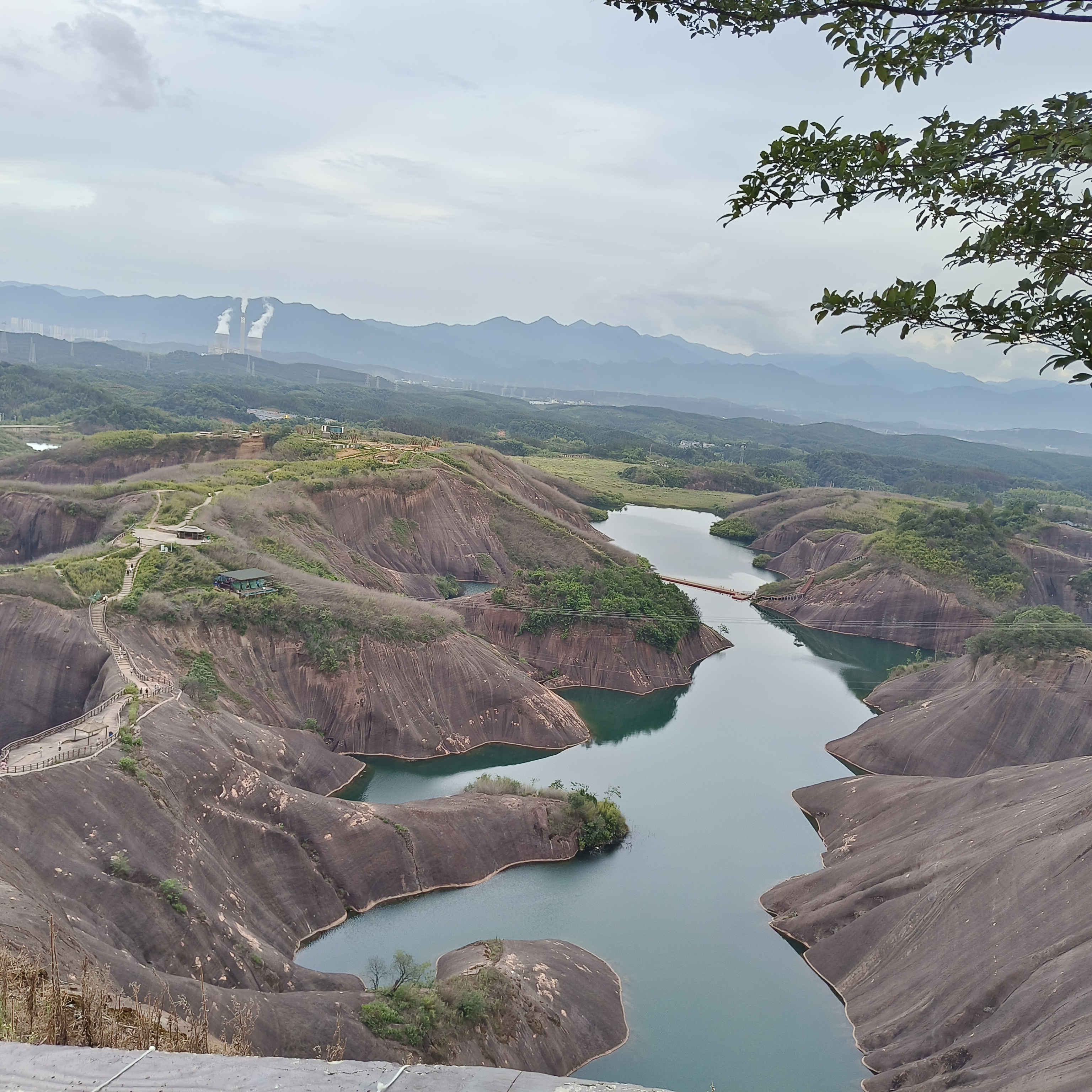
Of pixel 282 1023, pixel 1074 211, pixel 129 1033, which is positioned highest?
pixel 1074 211

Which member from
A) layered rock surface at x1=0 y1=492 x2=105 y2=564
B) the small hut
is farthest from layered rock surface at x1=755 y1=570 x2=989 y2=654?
layered rock surface at x1=0 y1=492 x2=105 y2=564

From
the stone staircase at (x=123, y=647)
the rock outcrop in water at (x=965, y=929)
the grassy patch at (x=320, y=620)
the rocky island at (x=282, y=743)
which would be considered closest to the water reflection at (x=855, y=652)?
the rocky island at (x=282, y=743)

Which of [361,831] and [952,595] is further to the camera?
[952,595]

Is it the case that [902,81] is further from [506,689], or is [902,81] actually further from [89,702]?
[506,689]

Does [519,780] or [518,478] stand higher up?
[518,478]

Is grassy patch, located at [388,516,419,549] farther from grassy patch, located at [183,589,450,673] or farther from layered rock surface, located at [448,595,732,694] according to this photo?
grassy patch, located at [183,589,450,673]

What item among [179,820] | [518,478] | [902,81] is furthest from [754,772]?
[518,478]

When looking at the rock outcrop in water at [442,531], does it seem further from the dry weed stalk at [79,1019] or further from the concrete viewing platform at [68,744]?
the dry weed stalk at [79,1019]
